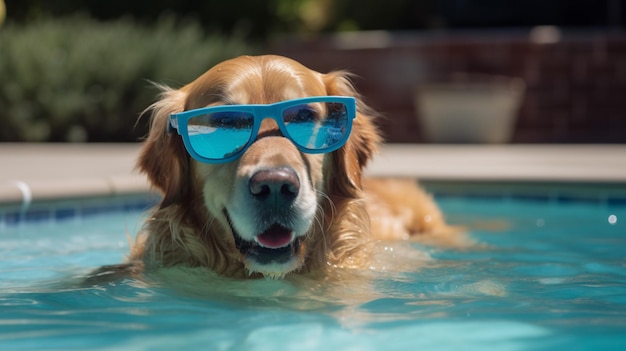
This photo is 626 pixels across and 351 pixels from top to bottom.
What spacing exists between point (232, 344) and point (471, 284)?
1434 millimetres

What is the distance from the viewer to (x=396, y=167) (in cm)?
856

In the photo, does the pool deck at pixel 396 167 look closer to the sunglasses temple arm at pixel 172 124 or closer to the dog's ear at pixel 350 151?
the dog's ear at pixel 350 151

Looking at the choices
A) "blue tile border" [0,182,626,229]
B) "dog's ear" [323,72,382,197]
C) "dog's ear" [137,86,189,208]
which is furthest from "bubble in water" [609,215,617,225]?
"dog's ear" [137,86,189,208]

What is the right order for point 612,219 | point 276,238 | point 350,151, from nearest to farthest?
point 276,238 → point 350,151 → point 612,219

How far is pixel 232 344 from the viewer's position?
2799 millimetres

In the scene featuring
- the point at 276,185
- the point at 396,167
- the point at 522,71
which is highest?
the point at 522,71

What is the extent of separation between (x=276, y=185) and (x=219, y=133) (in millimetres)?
492

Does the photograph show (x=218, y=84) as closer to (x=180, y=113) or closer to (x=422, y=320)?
(x=180, y=113)

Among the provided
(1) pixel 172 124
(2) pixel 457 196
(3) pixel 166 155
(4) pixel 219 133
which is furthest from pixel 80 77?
(4) pixel 219 133

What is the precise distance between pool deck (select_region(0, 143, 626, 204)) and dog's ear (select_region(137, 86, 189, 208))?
1.37 ft

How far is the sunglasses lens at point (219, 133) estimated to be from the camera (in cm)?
355

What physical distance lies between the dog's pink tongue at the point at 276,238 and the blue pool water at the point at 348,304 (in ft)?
0.80

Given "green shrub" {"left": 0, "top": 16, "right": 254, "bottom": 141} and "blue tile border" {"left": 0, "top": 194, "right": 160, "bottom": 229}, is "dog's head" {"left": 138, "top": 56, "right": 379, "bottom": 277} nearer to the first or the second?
"blue tile border" {"left": 0, "top": 194, "right": 160, "bottom": 229}

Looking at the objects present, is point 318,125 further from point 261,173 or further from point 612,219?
point 612,219
